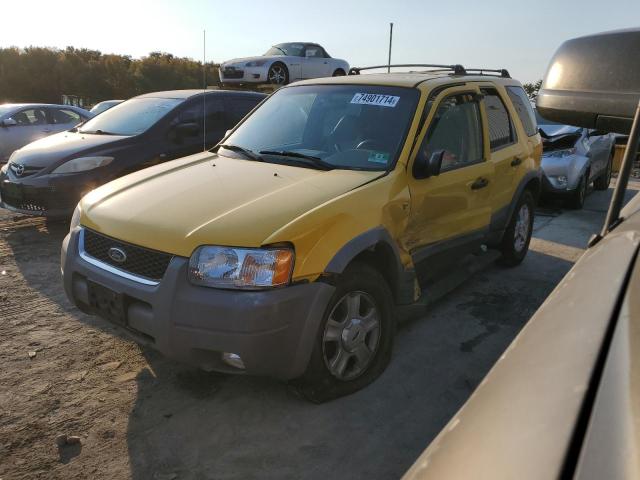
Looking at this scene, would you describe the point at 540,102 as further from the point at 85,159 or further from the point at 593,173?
the point at 593,173

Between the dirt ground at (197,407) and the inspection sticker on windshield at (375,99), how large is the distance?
1664 millimetres

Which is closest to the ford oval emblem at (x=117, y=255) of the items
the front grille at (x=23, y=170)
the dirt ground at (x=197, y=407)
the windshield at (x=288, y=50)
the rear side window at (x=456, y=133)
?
the dirt ground at (x=197, y=407)

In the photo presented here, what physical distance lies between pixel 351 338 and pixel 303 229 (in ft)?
2.48

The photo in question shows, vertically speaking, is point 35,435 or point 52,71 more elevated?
point 52,71

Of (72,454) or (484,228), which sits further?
(484,228)

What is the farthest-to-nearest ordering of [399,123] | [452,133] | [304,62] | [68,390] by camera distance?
[304,62] < [452,133] < [399,123] < [68,390]

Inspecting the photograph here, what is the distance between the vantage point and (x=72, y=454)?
8.42 ft

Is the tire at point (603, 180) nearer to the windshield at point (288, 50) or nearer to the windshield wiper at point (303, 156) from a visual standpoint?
the windshield at point (288, 50)

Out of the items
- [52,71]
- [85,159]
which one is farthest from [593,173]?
[52,71]

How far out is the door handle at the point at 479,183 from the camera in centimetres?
405

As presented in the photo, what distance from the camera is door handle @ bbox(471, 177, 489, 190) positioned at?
13.3 ft

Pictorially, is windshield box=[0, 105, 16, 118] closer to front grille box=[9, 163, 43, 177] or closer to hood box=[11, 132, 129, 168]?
hood box=[11, 132, 129, 168]

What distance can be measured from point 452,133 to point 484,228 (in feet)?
3.10

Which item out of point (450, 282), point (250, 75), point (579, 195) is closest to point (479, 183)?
point (450, 282)
